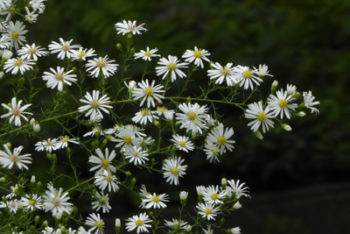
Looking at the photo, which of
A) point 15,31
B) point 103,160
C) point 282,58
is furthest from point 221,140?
point 282,58

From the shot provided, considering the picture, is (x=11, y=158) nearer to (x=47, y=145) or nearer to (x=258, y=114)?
(x=47, y=145)

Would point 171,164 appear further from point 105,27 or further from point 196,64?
point 105,27

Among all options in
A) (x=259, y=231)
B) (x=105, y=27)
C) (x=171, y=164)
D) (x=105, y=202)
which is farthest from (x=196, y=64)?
(x=259, y=231)

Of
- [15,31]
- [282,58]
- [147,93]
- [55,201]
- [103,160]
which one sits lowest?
[55,201]

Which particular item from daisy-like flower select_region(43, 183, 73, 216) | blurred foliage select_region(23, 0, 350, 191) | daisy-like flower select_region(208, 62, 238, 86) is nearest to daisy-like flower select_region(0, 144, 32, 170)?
daisy-like flower select_region(43, 183, 73, 216)

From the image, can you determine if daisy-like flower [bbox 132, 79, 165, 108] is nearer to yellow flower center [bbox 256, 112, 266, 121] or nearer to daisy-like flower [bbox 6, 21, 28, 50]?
yellow flower center [bbox 256, 112, 266, 121]

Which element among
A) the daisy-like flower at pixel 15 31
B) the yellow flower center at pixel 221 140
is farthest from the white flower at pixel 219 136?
the daisy-like flower at pixel 15 31
